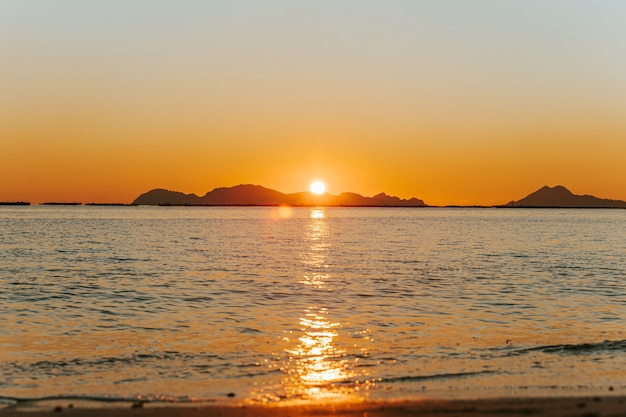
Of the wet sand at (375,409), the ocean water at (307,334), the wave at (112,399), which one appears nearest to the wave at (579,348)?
the ocean water at (307,334)

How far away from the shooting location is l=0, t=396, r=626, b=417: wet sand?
13.3 metres

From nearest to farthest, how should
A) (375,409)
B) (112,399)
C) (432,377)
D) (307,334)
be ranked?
(375,409) < (112,399) < (432,377) < (307,334)

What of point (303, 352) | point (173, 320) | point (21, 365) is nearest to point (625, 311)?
point (303, 352)

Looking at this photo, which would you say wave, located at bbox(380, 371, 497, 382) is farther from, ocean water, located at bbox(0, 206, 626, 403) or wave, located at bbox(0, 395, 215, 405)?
wave, located at bbox(0, 395, 215, 405)

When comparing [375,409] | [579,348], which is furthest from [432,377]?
[579,348]

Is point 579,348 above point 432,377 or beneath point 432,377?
beneath

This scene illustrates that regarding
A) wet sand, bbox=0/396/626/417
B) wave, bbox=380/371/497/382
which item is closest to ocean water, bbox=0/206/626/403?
wave, bbox=380/371/497/382

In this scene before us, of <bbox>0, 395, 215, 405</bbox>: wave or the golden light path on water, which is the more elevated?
<bbox>0, 395, 215, 405</bbox>: wave

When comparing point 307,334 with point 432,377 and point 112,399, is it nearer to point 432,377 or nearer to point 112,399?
point 432,377

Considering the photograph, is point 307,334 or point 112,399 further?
point 307,334

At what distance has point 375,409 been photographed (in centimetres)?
1370

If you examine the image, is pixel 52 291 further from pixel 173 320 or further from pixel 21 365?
pixel 21 365

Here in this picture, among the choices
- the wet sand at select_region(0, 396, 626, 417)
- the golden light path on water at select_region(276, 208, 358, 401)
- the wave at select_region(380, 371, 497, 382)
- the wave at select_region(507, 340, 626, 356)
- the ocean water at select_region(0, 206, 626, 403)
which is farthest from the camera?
the wave at select_region(507, 340, 626, 356)

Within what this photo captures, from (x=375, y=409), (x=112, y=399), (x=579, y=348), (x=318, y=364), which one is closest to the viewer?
(x=375, y=409)
